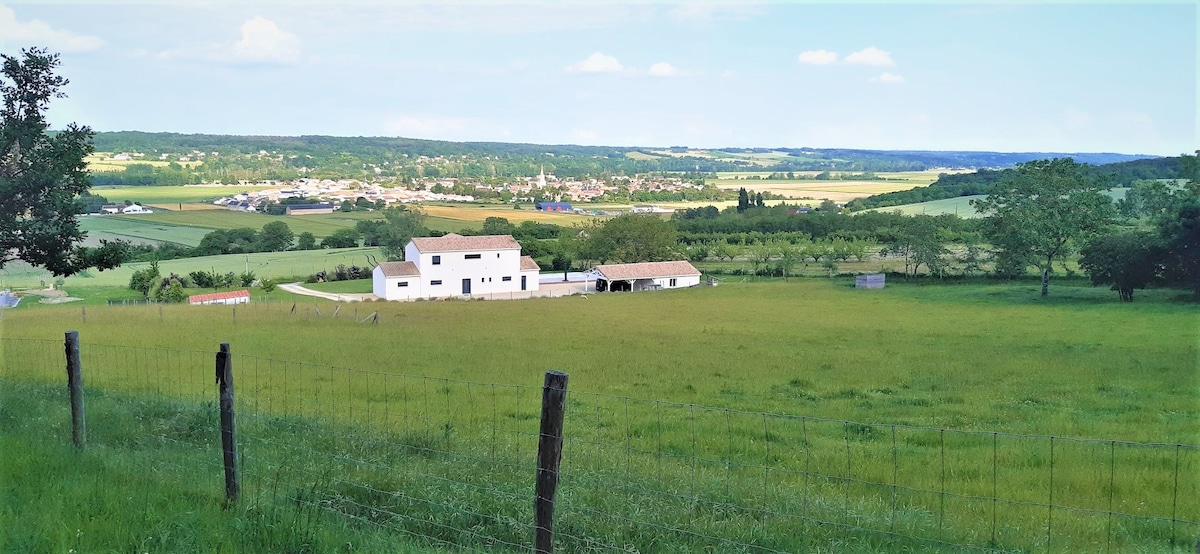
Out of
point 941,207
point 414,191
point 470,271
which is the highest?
point 414,191

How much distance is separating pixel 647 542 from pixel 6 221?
14.9 meters

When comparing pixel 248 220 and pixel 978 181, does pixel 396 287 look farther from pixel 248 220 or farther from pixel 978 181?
pixel 978 181

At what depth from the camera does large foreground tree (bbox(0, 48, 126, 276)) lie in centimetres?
1558

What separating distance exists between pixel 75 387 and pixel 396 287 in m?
50.2

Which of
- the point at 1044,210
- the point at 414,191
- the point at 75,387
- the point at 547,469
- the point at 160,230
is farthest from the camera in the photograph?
the point at 414,191

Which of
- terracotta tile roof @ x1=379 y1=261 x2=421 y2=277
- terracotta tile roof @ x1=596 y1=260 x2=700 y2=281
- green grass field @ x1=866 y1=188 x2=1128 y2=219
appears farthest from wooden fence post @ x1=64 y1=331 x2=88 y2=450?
green grass field @ x1=866 y1=188 x2=1128 y2=219

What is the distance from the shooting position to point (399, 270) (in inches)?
A: 2279

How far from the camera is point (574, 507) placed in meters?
6.94

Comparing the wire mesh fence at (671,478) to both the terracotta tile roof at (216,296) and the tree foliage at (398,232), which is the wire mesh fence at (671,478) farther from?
the tree foliage at (398,232)

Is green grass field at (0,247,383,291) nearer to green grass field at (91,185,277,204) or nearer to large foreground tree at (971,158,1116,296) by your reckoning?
green grass field at (91,185,277,204)

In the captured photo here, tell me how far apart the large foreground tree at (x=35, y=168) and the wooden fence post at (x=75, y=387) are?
933cm

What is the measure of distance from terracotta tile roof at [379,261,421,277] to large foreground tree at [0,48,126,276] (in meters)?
40.8

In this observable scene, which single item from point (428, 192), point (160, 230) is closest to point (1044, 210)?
point (160, 230)

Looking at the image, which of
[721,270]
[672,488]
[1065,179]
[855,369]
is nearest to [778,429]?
[672,488]
